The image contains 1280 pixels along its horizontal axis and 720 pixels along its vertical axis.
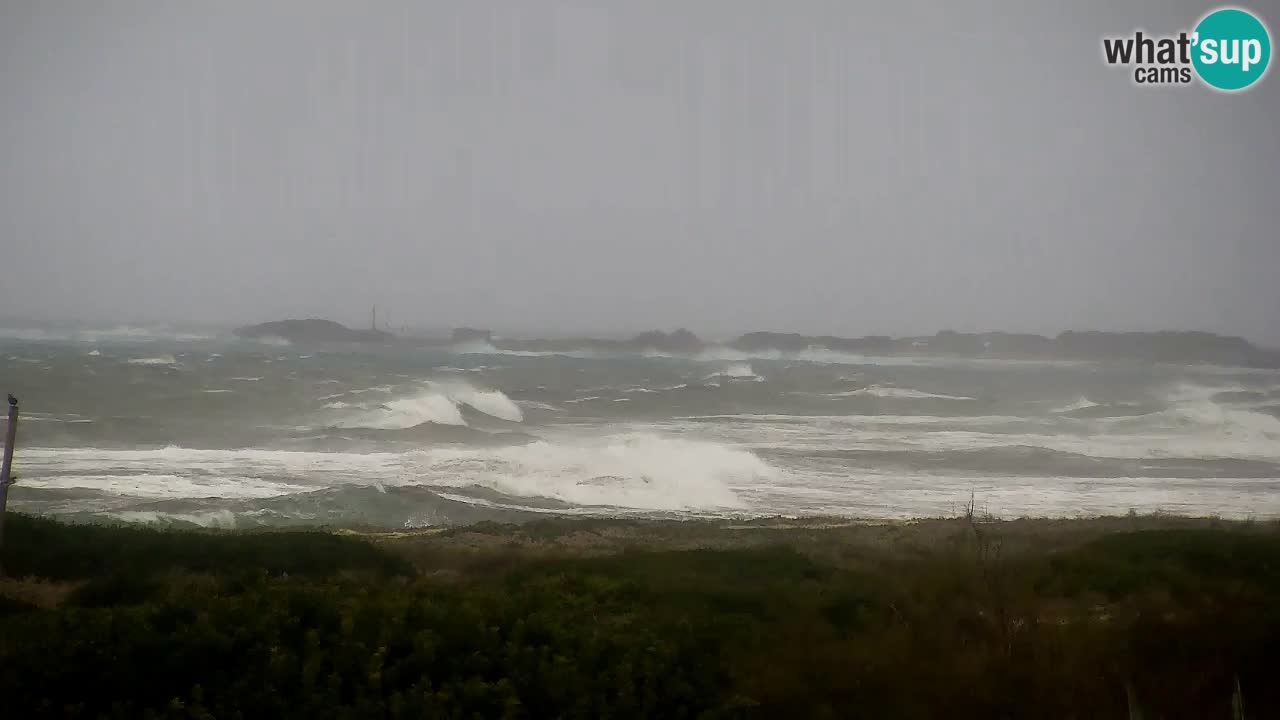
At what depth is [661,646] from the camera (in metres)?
5.30

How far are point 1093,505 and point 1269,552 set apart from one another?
52.3ft

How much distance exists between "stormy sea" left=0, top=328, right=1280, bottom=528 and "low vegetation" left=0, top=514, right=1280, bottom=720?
24.7 ft

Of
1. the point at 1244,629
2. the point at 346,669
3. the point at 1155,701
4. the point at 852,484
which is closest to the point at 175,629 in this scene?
the point at 346,669

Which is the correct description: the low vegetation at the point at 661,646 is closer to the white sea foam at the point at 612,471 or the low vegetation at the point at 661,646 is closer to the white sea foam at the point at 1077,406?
the white sea foam at the point at 612,471

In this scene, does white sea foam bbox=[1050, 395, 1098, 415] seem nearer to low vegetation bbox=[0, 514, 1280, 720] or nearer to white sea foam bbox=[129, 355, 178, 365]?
low vegetation bbox=[0, 514, 1280, 720]

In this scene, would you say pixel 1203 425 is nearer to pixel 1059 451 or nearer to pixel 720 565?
pixel 1059 451

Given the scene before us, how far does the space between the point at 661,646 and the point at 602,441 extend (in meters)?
31.5

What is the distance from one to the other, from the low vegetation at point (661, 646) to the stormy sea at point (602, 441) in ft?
24.7

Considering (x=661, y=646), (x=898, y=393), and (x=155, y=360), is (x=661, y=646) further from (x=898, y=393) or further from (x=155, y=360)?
(x=155, y=360)

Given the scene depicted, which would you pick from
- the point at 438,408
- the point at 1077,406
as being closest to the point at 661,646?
the point at 438,408

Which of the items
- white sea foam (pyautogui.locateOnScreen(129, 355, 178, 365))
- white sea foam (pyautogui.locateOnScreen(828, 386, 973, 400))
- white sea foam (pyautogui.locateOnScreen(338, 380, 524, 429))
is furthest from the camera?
white sea foam (pyautogui.locateOnScreen(129, 355, 178, 365))

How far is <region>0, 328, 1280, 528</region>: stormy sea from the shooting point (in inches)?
979

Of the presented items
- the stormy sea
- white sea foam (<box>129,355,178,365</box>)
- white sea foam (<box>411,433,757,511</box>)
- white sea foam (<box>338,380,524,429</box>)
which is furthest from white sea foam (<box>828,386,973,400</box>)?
white sea foam (<box>129,355,178,365</box>)

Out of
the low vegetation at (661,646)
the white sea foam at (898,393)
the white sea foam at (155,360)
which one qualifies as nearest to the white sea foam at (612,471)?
the low vegetation at (661,646)
